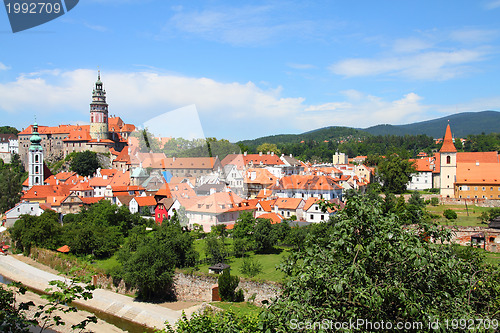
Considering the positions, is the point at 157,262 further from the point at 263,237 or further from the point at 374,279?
the point at 374,279

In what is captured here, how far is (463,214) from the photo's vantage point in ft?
103

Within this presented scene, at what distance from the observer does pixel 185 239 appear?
71.5 feet

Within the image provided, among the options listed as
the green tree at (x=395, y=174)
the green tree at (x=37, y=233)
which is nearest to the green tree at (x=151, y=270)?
the green tree at (x=37, y=233)

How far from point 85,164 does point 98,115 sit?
13.8 metres

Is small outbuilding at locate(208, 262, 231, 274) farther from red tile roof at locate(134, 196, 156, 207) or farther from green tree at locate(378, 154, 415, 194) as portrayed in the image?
green tree at locate(378, 154, 415, 194)

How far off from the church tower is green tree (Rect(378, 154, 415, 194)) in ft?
153

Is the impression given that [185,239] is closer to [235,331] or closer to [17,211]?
[235,331]

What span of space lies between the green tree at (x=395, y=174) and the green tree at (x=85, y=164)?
4020cm

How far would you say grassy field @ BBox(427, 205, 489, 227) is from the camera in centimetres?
2739

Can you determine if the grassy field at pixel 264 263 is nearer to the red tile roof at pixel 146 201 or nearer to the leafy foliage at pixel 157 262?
the leafy foliage at pixel 157 262

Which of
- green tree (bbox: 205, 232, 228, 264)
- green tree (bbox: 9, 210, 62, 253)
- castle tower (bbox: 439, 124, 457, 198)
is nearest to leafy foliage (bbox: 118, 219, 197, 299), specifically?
green tree (bbox: 205, 232, 228, 264)

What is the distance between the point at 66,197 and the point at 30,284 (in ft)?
50.3

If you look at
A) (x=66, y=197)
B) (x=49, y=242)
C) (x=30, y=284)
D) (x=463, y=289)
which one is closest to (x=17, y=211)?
(x=66, y=197)

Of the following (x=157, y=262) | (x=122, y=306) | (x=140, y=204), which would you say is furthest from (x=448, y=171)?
(x=122, y=306)
